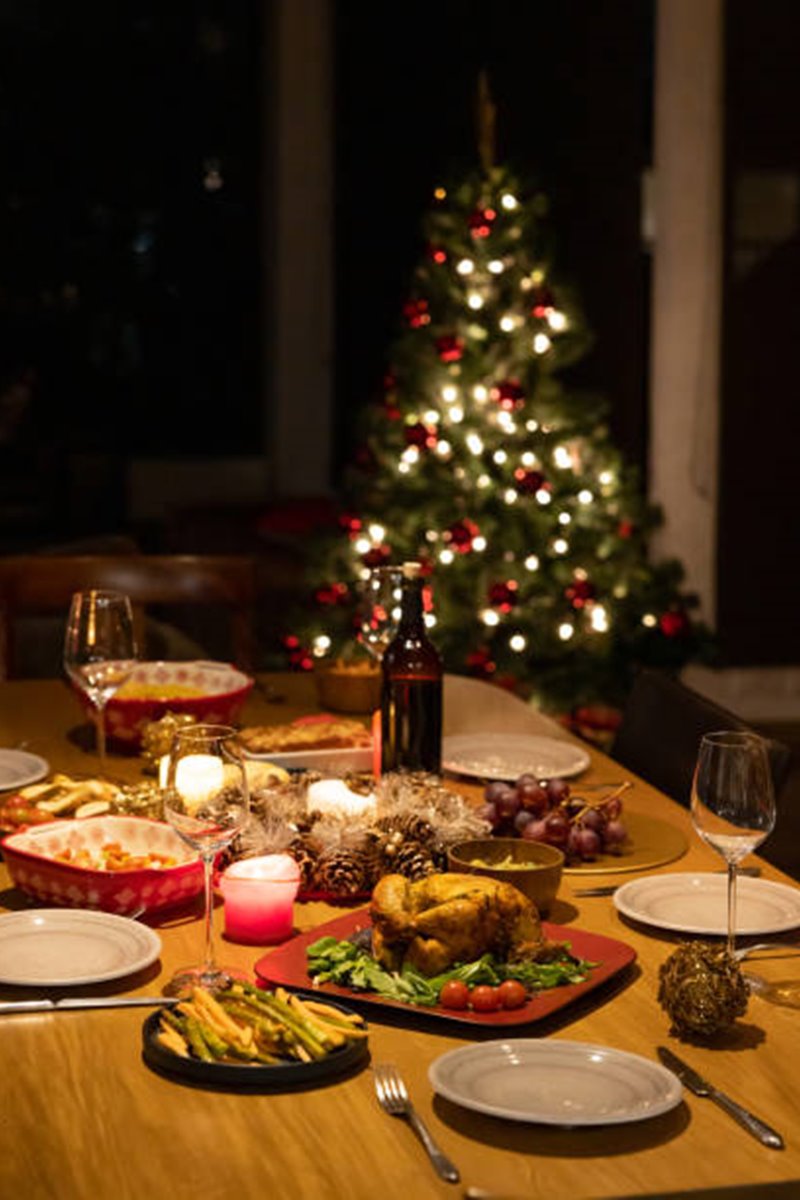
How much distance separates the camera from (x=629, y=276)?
6.80 m

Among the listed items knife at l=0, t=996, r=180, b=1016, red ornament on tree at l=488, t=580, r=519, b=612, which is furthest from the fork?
red ornament on tree at l=488, t=580, r=519, b=612

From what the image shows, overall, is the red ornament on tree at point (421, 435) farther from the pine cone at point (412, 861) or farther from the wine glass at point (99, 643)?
the pine cone at point (412, 861)

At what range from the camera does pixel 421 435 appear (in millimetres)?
5203

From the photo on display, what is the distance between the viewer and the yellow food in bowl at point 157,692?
8.51 ft

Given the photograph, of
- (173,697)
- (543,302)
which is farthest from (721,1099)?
(543,302)

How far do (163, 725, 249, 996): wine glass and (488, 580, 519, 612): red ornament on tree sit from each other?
348cm

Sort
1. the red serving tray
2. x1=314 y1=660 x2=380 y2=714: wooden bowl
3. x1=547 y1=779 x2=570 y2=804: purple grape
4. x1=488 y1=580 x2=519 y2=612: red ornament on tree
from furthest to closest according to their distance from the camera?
x1=488 y1=580 x2=519 y2=612: red ornament on tree
x1=314 y1=660 x2=380 y2=714: wooden bowl
x1=547 y1=779 x2=570 y2=804: purple grape
the red serving tray

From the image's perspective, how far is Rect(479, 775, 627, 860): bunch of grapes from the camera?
2.04 metres

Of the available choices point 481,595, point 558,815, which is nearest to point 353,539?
point 481,595

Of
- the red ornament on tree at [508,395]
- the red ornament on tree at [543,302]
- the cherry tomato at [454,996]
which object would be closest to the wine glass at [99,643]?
the cherry tomato at [454,996]

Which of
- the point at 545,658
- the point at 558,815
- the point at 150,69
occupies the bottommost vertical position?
the point at 545,658

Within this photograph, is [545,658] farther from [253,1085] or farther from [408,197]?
[253,1085]

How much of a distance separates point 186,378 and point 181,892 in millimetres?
7308

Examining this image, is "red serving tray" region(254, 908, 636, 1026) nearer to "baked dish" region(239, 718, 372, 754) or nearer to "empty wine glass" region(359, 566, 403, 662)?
"baked dish" region(239, 718, 372, 754)
